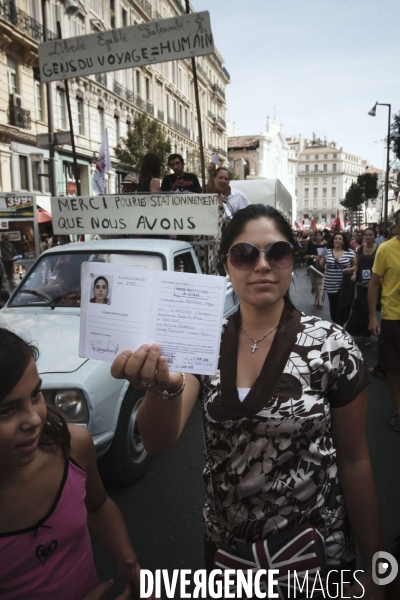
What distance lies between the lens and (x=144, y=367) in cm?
129

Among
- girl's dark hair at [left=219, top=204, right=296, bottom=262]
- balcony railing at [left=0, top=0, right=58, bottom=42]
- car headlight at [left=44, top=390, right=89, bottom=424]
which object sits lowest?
car headlight at [left=44, top=390, right=89, bottom=424]

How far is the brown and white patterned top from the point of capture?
1.51 m

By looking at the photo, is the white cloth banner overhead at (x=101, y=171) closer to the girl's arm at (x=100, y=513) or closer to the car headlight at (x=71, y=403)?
the car headlight at (x=71, y=403)

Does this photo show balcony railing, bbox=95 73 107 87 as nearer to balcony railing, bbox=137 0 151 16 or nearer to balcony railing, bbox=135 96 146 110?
balcony railing, bbox=135 96 146 110

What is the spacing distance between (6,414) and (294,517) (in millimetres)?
896

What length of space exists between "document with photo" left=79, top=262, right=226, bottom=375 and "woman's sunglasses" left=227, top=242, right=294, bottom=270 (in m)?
0.35

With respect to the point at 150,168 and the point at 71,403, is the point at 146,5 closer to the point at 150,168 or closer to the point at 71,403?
the point at 150,168

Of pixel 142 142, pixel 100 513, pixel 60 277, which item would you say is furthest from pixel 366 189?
pixel 100 513

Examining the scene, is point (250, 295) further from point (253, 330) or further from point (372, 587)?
point (372, 587)

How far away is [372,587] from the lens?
4.74 feet

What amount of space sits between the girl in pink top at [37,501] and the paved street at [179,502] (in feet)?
4.74

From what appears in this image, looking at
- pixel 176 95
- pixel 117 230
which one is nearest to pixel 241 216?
pixel 117 230

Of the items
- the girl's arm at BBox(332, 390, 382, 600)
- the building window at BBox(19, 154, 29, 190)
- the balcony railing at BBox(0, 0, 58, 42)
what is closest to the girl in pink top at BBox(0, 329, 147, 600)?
the girl's arm at BBox(332, 390, 382, 600)

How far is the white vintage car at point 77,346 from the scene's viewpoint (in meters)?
3.18
